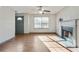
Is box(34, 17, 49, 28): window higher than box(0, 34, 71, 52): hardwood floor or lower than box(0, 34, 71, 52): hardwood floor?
higher

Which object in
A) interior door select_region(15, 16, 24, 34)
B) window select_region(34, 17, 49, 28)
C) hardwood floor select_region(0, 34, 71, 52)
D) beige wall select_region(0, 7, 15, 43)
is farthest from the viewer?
window select_region(34, 17, 49, 28)

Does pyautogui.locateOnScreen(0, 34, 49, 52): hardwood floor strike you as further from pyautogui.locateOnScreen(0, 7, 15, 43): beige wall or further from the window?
the window

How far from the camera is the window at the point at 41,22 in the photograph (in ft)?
43.9

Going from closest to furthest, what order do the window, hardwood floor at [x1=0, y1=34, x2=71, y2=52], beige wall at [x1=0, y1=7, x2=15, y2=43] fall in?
hardwood floor at [x1=0, y1=34, x2=71, y2=52] → beige wall at [x1=0, y1=7, x2=15, y2=43] → the window

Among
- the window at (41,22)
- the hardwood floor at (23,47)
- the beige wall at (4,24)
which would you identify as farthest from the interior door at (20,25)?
the hardwood floor at (23,47)

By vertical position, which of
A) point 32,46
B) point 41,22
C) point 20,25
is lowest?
point 32,46

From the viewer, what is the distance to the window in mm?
13384

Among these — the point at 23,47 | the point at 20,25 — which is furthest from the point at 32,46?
the point at 20,25

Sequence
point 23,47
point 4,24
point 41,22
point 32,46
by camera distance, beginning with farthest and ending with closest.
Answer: point 41,22 → point 4,24 → point 32,46 → point 23,47

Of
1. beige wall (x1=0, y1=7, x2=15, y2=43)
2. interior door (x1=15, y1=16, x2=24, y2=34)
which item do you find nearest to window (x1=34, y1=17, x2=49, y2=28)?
interior door (x1=15, y1=16, x2=24, y2=34)

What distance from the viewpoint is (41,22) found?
44.4 ft

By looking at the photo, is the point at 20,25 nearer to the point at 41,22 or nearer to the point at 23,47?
the point at 41,22
